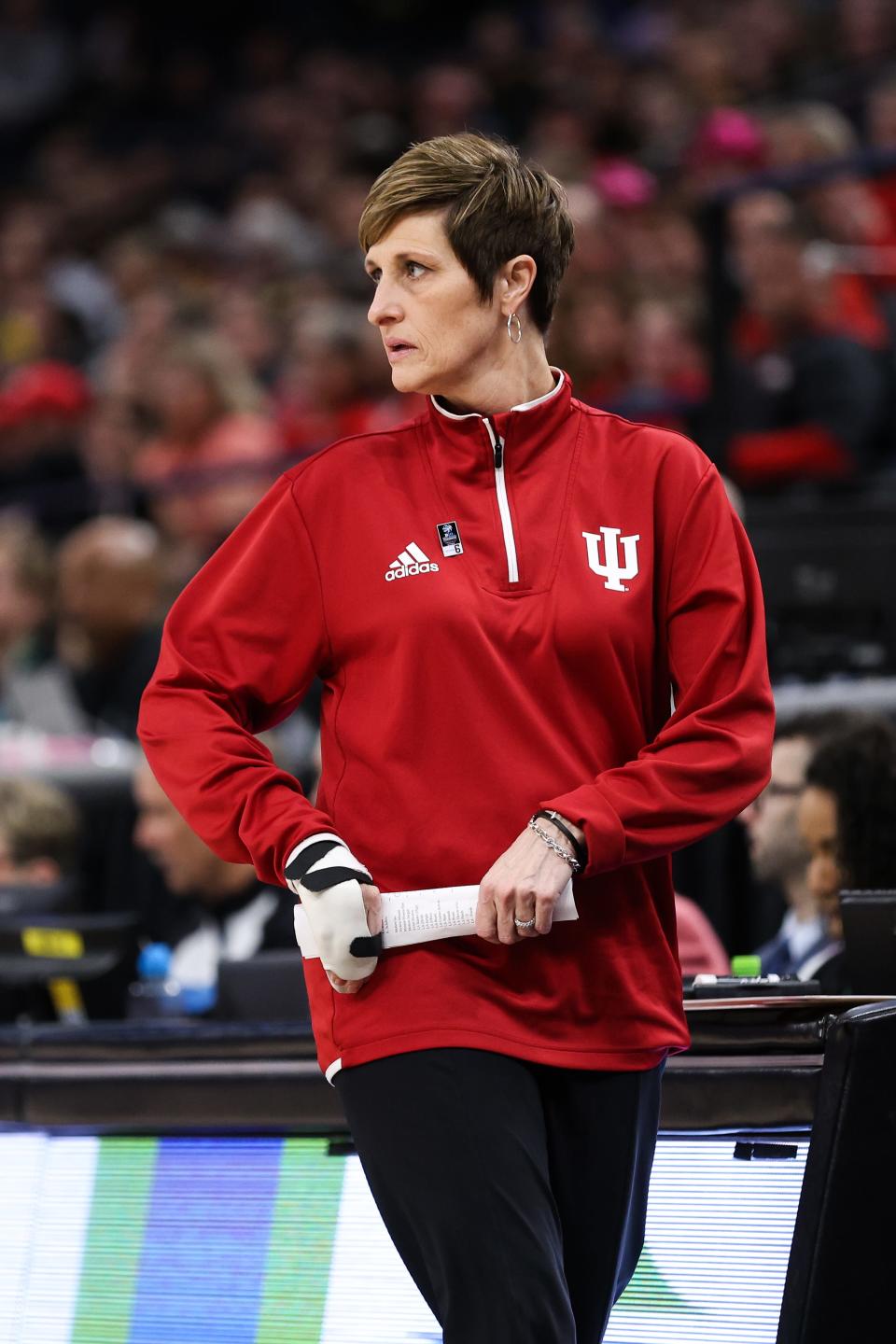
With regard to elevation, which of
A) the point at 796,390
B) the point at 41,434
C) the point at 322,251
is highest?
the point at 322,251

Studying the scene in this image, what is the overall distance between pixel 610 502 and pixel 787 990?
2.47 ft

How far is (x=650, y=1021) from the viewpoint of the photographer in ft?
6.91

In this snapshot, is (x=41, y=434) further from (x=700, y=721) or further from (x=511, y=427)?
(x=700, y=721)

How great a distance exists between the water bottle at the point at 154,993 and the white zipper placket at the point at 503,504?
1.96 meters

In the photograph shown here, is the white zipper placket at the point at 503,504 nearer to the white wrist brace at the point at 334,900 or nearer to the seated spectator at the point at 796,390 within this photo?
the white wrist brace at the point at 334,900

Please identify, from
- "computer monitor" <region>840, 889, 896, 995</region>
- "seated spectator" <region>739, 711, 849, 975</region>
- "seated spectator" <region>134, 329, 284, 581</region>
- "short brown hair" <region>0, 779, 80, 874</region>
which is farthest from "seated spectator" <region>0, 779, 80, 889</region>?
"computer monitor" <region>840, 889, 896, 995</region>

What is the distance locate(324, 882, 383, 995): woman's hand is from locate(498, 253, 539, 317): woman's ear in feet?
2.11

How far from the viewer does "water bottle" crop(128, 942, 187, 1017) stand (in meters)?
4.06

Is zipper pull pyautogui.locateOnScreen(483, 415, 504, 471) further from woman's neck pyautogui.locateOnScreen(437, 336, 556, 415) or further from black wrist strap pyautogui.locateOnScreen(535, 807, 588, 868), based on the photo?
black wrist strap pyautogui.locateOnScreen(535, 807, 588, 868)

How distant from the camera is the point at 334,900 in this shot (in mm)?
1963

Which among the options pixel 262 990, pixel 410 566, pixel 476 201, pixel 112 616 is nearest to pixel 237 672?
pixel 410 566

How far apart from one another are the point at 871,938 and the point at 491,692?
2.43ft

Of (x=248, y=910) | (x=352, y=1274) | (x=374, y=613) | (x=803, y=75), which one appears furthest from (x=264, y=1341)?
(x=803, y=75)

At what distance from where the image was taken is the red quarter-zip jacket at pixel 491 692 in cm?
205
